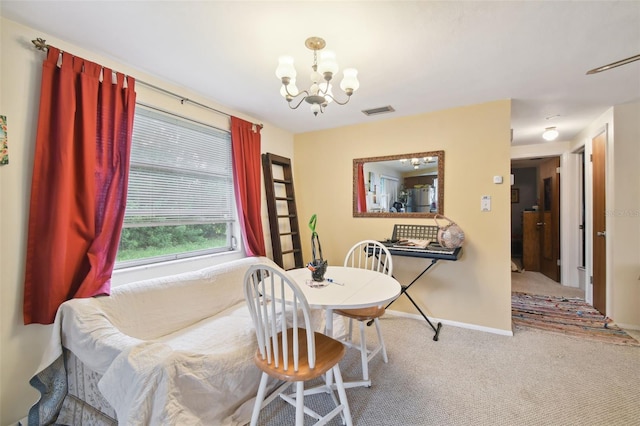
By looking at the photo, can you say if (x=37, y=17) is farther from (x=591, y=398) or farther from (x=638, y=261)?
(x=638, y=261)

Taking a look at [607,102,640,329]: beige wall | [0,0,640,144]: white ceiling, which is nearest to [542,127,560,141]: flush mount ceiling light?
[607,102,640,329]: beige wall

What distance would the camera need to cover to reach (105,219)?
1.84 meters

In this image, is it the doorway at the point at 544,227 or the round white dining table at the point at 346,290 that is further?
the doorway at the point at 544,227

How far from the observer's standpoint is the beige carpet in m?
1.66

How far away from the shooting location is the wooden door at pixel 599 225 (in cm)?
312

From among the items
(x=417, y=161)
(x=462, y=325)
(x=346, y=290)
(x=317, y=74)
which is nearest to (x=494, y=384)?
(x=462, y=325)

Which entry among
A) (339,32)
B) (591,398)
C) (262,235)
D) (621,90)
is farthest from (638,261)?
(262,235)

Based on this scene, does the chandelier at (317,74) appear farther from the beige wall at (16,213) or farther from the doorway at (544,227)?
the doorway at (544,227)

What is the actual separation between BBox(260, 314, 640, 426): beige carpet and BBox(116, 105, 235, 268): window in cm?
160

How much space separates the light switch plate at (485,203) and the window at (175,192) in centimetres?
268

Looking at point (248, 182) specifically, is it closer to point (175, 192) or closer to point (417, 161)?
point (175, 192)

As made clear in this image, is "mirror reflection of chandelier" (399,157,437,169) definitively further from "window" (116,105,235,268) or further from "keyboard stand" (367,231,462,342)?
"window" (116,105,235,268)

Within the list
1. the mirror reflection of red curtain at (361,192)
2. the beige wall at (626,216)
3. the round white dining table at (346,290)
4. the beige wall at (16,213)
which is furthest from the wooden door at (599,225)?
the beige wall at (16,213)

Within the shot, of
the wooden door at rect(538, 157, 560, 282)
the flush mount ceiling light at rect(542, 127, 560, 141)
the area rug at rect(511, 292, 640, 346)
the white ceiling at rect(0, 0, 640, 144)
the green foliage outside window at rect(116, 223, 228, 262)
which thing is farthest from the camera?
the wooden door at rect(538, 157, 560, 282)
